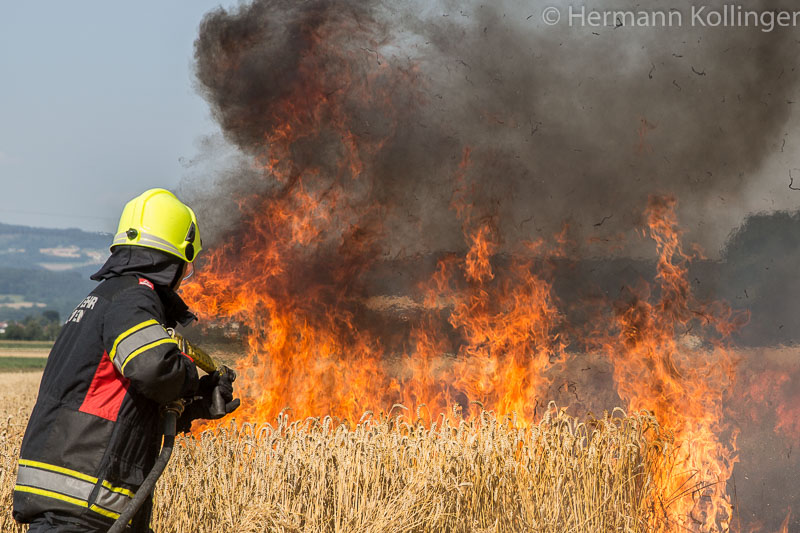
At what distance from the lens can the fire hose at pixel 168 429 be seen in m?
3.50

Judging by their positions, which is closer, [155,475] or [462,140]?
[155,475]

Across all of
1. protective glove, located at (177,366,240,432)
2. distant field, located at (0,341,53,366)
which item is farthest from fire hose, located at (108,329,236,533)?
distant field, located at (0,341,53,366)

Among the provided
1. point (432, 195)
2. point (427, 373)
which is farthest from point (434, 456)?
point (432, 195)

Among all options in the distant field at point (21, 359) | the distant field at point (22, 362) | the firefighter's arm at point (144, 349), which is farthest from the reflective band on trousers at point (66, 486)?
the distant field at point (22, 362)

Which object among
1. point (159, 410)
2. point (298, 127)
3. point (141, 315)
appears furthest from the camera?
point (298, 127)

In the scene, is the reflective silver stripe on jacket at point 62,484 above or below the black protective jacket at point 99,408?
below

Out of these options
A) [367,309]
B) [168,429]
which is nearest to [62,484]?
[168,429]

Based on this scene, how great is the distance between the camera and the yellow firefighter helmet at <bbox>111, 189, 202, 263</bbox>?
3.81 m

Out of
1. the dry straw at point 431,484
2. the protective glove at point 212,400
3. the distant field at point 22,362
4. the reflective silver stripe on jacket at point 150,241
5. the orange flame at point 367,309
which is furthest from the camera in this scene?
the distant field at point 22,362

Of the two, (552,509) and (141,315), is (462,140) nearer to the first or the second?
(552,509)

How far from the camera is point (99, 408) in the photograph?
3.48m

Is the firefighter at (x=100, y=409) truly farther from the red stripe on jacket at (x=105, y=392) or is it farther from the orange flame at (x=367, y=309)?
the orange flame at (x=367, y=309)

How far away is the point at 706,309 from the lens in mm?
12336

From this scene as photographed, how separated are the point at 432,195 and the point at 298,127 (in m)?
2.43
